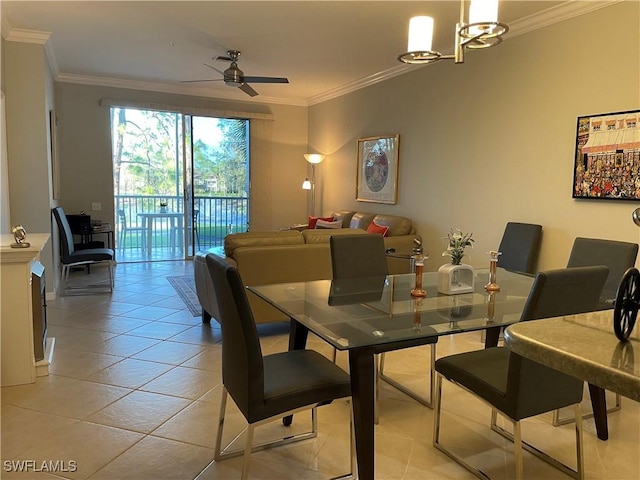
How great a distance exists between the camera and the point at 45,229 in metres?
4.75

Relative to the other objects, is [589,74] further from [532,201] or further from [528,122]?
[532,201]

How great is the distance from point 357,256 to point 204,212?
5.24 metres

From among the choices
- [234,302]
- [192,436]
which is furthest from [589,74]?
[192,436]

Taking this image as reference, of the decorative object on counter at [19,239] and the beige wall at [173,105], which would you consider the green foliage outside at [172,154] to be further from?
the decorative object on counter at [19,239]

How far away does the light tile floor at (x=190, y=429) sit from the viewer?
2.08m

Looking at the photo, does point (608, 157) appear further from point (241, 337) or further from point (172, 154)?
point (172, 154)

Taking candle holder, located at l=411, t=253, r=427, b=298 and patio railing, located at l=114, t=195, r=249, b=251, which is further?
patio railing, located at l=114, t=195, r=249, b=251

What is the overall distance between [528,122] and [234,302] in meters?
3.44

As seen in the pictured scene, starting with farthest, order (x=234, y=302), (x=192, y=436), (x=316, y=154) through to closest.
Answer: (x=316, y=154)
(x=192, y=436)
(x=234, y=302)

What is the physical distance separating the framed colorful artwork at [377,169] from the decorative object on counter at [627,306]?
4.95 metres

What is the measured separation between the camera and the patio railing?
7602mm

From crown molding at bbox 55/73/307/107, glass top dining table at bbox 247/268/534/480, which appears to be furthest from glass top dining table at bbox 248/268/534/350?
crown molding at bbox 55/73/307/107

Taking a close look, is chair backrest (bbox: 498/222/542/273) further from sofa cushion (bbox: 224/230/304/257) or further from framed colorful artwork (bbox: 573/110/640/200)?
sofa cushion (bbox: 224/230/304/257)

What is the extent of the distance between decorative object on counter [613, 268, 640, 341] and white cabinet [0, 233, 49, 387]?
2.91 metres
